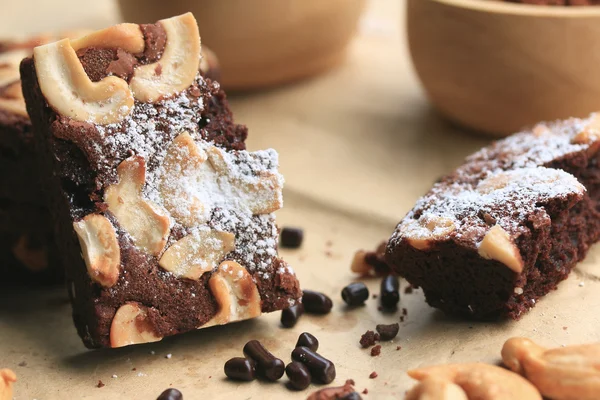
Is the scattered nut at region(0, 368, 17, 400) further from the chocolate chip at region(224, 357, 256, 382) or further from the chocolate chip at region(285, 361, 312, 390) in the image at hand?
the chocolate chip at region(285, 361, 312, 390)

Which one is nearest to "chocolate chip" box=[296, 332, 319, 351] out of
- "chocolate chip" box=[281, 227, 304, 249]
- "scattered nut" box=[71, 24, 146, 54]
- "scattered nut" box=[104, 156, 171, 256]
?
"scattered nut" box=[104, 156, 171, 256]

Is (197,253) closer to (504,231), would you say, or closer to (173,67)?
(173,67)

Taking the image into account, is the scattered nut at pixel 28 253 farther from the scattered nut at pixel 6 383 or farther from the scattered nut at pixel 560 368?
the scattered nut at pixel 560 368

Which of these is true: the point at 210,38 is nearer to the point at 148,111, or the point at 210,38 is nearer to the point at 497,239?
the point at 148,111

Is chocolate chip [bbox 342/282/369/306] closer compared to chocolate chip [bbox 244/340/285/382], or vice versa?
chocolate chip [bbox 244/340/285/382]

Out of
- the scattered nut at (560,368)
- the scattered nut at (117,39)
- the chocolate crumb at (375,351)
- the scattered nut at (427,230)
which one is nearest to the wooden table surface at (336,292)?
the chocolate crumb at (375,351)

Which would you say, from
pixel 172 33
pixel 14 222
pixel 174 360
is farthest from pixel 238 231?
pixel 14 222
